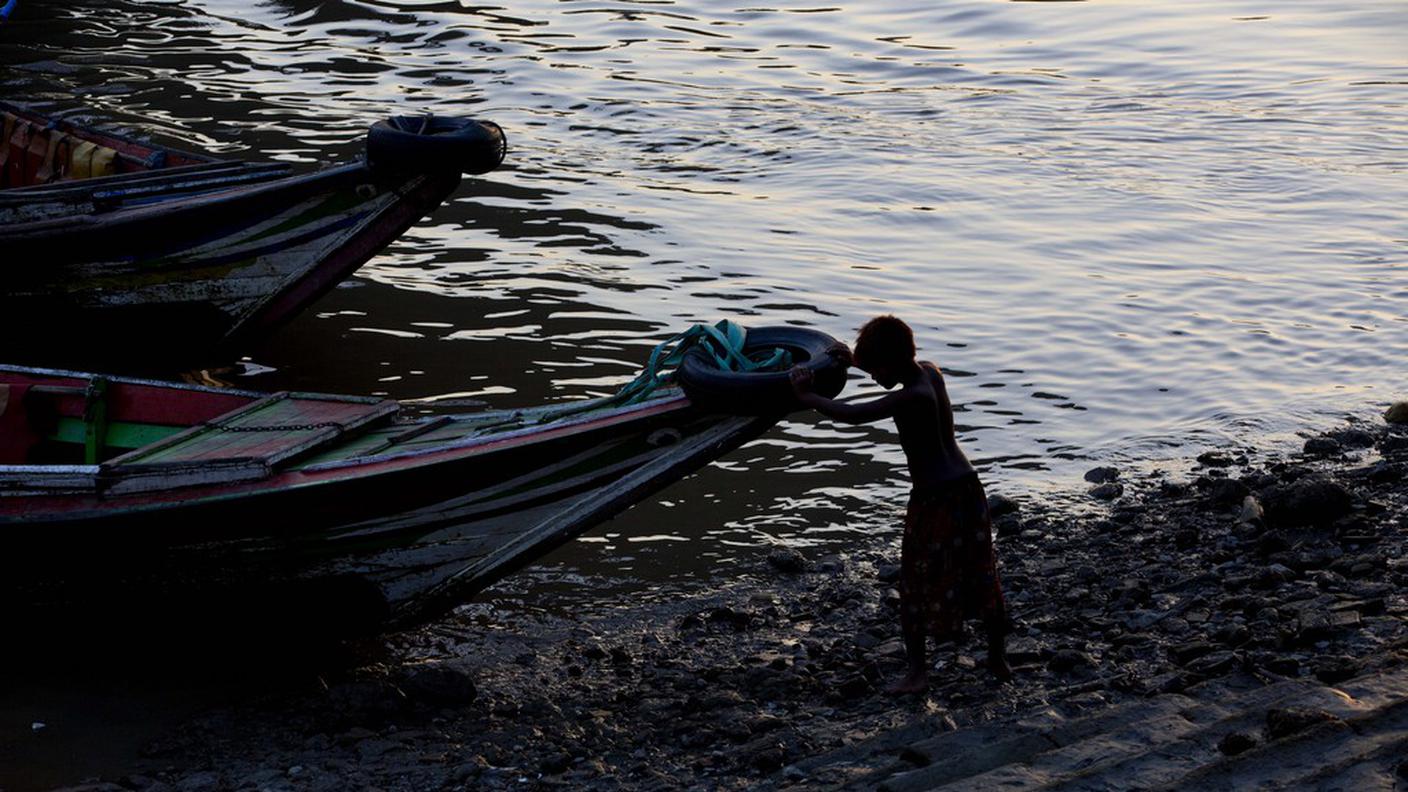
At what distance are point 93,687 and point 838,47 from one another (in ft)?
42.1

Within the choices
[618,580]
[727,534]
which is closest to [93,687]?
[618,580]

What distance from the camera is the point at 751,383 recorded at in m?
5.08

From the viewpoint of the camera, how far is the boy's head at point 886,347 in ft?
16.9

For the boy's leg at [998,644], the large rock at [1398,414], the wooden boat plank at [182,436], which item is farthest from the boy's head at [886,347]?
the large rock at [1398,414]

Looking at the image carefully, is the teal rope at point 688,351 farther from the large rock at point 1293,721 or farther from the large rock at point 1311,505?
the large rock at point 1311,505

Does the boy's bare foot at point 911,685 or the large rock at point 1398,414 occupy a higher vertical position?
the large rock at point 1398,414

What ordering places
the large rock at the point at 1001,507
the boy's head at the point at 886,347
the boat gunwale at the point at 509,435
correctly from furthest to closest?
1. the large rock at the point at 1001,507
2. the boat gunwale at the point at 509,435
3. the boy's head at the point at 886,347

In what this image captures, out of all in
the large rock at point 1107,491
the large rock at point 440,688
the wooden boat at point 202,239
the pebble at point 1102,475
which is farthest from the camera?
the wooden boat at point 202,239

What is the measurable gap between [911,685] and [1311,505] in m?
2.29

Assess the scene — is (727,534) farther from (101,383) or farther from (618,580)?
(101,383)

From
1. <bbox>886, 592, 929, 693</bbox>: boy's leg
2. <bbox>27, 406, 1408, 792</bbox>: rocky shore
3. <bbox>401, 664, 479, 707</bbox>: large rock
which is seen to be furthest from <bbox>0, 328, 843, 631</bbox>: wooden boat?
<bbox>886, 592, 929, 693</bbox>: boy's leg

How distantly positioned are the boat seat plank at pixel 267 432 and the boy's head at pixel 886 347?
1.98 meters

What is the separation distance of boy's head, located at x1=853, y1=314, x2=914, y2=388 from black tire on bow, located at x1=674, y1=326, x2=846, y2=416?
0.10 metres

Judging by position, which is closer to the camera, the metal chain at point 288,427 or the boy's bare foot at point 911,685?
the boy's bare foot at point 911,685
